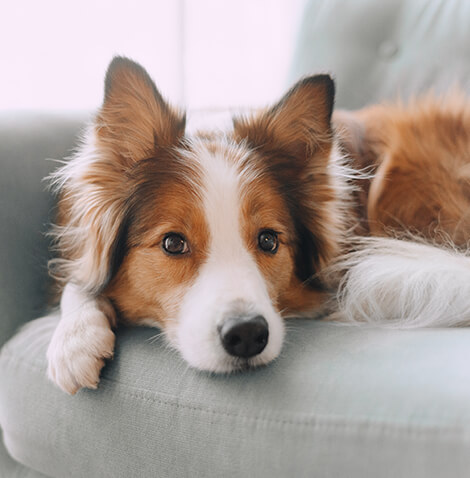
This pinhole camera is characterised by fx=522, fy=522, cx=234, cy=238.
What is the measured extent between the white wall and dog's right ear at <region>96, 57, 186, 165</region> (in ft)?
3.69

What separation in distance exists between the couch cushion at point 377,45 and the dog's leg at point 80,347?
1.85 metres

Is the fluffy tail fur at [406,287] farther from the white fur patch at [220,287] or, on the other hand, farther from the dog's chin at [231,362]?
the dog's chin at [231,362]

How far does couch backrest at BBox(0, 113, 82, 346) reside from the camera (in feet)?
6.22

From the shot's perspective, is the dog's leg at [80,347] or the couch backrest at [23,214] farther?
the couch backrest at [23,214]

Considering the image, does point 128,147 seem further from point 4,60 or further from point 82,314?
point 4,60

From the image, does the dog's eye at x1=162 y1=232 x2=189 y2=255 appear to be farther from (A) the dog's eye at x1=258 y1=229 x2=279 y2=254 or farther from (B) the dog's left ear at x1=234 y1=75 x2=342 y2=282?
(B) the dog's left ear at x1=234 y1=75 x2=342 y2=282

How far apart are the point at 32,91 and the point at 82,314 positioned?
6.88ft

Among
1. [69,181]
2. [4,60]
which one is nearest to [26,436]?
[69,181]

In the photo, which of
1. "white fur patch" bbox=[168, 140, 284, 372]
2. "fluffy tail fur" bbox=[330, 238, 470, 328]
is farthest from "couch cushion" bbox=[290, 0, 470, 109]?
"white fur patch" bbox=[168, 140, 284, 372]

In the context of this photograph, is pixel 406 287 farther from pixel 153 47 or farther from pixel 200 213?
pixel 153 47

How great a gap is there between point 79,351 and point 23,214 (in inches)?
29.3

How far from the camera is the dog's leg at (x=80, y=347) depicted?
142 cm

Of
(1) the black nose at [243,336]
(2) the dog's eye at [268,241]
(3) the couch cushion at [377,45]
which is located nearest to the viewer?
(1) the black nose at [243,336]

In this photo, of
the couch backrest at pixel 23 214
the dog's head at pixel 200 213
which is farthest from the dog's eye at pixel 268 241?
the couch backrest at pixel 23 214
